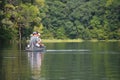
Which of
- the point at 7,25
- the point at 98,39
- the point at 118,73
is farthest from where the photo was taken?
the point at 98,39

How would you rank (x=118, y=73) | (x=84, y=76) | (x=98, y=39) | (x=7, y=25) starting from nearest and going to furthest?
(x=84, y=76) → (x=118, y=73) → (x=7, y=25) → (x=98, y=39)

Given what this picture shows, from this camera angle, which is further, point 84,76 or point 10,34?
point 10,34

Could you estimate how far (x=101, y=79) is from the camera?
55.9ft

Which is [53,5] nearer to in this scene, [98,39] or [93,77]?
[98,39]

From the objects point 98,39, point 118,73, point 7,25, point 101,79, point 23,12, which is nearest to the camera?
point 101,79

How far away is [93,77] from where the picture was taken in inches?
697

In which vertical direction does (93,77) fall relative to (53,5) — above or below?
below

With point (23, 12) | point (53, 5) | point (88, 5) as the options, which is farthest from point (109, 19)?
point (23, 12)

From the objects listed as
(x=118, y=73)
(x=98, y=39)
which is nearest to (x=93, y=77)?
(x=118, y=73)

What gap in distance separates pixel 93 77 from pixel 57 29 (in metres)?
90.6

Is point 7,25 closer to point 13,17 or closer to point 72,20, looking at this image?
point 13,17

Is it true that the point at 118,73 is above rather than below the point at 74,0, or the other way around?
below

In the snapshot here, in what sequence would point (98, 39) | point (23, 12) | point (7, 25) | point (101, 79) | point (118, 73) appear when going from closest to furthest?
point (101, 79), point (118, 73), point (7, 25), point (23, 12), point (98, 39)

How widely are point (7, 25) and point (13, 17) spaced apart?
144 inches
